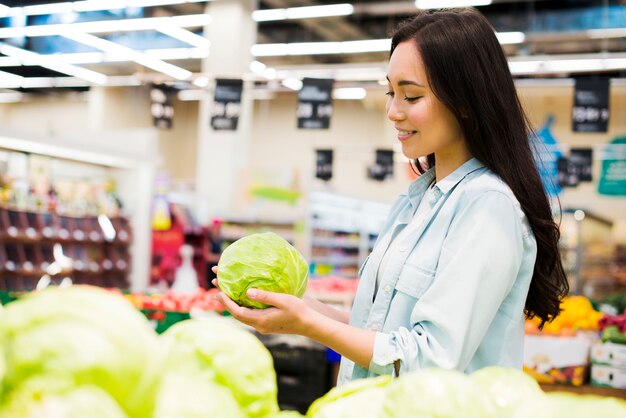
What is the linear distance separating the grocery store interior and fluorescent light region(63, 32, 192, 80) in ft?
0.17

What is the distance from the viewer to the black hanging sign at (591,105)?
8047 millimetres

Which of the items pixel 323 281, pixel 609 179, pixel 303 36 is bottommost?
pixel 323 281

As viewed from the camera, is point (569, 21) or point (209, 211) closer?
point (209, 211)

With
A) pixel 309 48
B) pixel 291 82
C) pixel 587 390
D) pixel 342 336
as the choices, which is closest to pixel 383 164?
pixel 291 82

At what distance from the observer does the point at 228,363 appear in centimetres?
76

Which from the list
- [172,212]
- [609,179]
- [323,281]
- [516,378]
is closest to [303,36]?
[172,212]

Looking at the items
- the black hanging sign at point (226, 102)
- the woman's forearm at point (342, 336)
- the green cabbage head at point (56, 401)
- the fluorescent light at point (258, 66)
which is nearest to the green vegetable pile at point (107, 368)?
the green cabbage head at point (56, 401)

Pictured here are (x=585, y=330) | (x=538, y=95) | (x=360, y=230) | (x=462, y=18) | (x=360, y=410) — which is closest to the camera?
(x=360, y=410)

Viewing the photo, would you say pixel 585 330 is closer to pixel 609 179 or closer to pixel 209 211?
pixel 609 179

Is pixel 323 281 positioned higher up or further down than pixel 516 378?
further down

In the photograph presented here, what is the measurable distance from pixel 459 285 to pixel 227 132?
11241 mm

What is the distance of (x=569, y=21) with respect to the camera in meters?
13.1

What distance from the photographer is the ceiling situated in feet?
38.0

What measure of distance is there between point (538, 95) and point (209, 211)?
25.2ft
